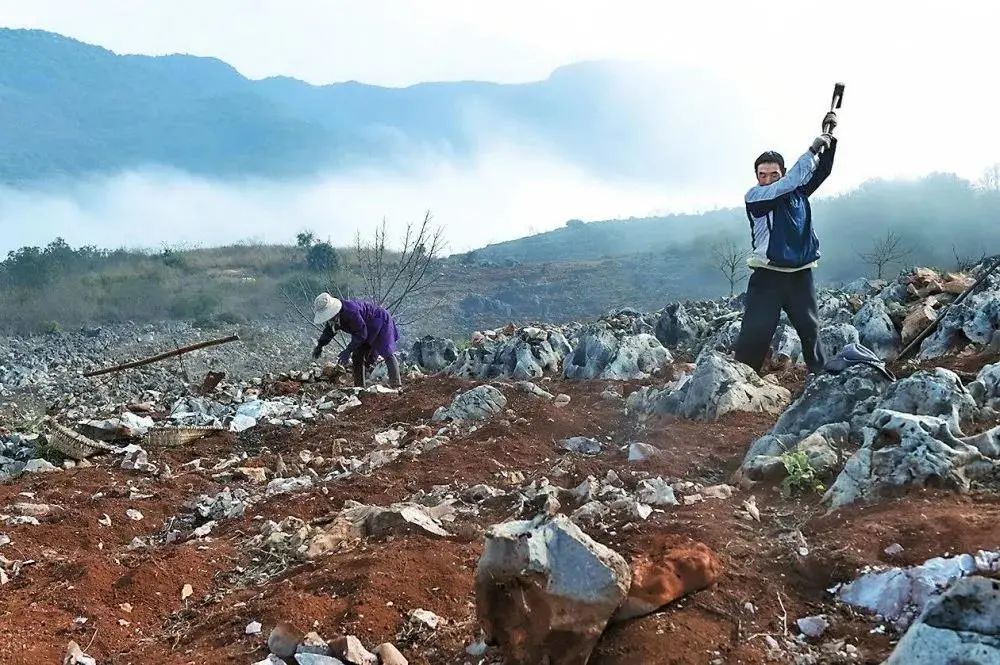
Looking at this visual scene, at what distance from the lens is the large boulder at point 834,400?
378 centimetres

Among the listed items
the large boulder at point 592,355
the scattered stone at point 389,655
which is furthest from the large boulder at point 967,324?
the scattered stone at point 389,655

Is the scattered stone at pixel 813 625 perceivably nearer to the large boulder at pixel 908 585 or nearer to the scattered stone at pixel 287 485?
the large boulder at pixel 908 585

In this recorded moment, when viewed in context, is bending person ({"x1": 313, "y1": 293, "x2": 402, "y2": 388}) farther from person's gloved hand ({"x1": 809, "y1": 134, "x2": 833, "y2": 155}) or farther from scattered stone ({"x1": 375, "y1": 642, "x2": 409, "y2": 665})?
scattered stone ({"x1": 375, "y1": 642, "x2": 409, "y2": 665})

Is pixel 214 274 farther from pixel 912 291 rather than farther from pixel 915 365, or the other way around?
pixel 915 365

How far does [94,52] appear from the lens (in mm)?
100438

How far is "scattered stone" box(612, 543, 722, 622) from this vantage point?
2086mm

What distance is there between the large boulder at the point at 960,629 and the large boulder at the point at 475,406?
173 inches

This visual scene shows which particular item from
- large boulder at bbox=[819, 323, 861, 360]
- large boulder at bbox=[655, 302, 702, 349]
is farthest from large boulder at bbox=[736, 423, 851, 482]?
large boulder at bbox=[655, 302, 702, 349]

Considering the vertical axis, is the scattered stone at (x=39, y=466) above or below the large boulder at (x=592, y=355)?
below

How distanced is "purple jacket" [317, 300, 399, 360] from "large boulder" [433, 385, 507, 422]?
2010mm

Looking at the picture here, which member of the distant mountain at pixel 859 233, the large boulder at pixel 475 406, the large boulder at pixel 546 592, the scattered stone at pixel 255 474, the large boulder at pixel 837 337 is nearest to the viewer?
the large boulder at pixel 546 592

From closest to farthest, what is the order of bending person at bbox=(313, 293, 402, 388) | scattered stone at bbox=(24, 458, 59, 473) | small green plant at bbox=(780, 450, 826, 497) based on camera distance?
1. small green plant at bbox=(780, 450, 826, 497)
2. scattered stone at bbox=(24, 458, 59, 473)
3. bending person at bbox=(313, 293, 402, 388)

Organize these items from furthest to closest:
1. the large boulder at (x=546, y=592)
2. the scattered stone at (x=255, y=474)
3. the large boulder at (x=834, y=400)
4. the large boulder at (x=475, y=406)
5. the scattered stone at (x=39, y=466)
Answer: the large boulder at (x=475, y=406), the scattered stone at (x=39, y=466), the scattered stone at (x=255, y=474), the large boulder at (x=834, y=400), the large boulder at (x=546, y=592)

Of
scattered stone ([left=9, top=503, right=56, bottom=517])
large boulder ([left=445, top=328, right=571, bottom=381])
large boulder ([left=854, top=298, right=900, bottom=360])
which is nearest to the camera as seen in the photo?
scattered stone ([left=9, top=503, right=56, bottom=517])
